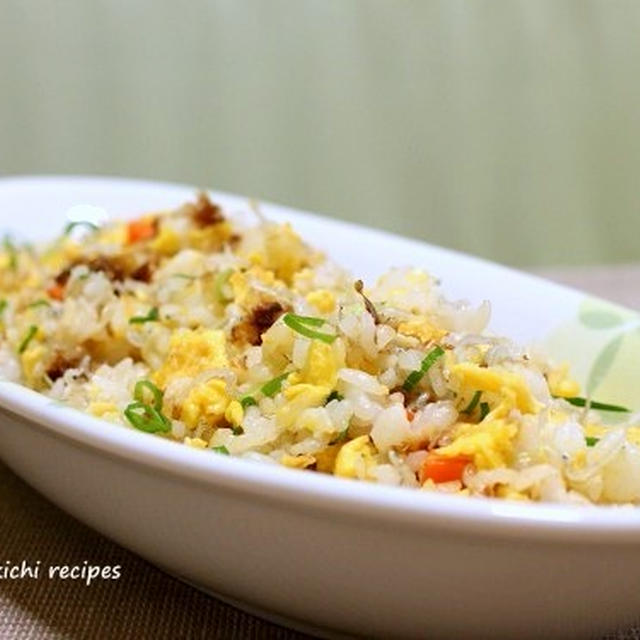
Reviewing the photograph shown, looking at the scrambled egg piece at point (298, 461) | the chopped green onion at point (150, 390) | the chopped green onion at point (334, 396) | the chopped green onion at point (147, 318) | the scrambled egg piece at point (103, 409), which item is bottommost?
the chopped green onion at point (147, 318)

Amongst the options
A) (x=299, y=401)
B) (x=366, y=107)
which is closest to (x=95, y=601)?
(x=299, y=401)

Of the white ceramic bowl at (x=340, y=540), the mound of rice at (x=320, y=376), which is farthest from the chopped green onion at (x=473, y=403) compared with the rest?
the white ceramic bowl at (x=340, y=540)

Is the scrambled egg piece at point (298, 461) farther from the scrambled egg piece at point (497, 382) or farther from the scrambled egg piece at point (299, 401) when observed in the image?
the scrambled egg piece at point (497, 382)

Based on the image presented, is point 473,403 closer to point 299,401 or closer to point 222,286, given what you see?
point 299,401

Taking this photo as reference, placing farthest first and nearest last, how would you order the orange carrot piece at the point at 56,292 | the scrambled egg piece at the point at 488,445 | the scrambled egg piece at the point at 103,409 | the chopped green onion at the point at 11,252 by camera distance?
the chopped green onion at the point at 11,252
the orange carrot piece at the point at 56,292
the scrambled egg piece at the point at 103,409
the scrambled egg piece at the point at 488,445

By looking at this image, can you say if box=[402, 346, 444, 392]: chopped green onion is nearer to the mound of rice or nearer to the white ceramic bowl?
the mound of rice

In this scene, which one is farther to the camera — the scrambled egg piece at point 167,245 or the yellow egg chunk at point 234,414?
the scrambled egg piece at point 167,245

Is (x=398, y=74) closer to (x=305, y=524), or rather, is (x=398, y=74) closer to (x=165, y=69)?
(x=165, y=69)

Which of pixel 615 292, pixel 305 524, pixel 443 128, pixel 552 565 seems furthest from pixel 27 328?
pixel 443 128
